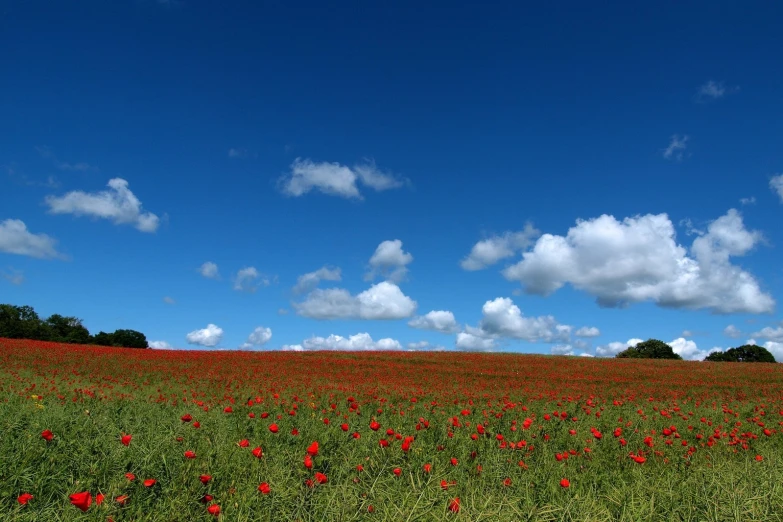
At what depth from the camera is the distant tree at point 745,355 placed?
53.1 meters

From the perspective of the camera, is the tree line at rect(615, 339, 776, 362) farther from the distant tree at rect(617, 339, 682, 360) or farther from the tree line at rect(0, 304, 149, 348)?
the tree line at rect(0, 304, 149, 348)

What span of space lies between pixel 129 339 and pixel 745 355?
64.9 m

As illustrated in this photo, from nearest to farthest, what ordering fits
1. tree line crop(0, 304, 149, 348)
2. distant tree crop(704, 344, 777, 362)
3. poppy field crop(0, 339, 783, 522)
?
poppy field crop(0, 339, 783, 522) → tree line crop(0, 304, 149, 348) → distant tree crop(704, 344, 777, 362)

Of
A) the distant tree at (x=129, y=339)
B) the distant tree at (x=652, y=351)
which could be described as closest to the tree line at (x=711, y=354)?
the distant tree at (x=652, y=351)

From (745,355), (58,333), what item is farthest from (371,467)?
(745,355)

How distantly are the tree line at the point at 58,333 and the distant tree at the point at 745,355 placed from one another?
60.3m

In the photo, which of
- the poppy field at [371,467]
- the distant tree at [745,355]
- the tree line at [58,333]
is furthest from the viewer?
the distant tree at [745,355]

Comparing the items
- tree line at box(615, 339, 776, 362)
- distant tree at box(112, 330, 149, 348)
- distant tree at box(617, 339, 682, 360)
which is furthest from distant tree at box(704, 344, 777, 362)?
distant tree at box(112, 330, 149, 348)

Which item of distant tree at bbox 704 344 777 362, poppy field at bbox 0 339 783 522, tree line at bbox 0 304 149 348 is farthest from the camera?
distant tree at bbox 704 344 777 362

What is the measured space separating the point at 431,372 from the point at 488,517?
24079 millimetres

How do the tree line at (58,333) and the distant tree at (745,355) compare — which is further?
the distant tree at (745,355)

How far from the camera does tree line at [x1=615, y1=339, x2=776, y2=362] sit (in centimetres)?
5344

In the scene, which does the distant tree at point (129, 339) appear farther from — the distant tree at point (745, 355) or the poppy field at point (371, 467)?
the distant tree at point (745, 355)

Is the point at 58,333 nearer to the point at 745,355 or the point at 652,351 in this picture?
the point at 652,351
